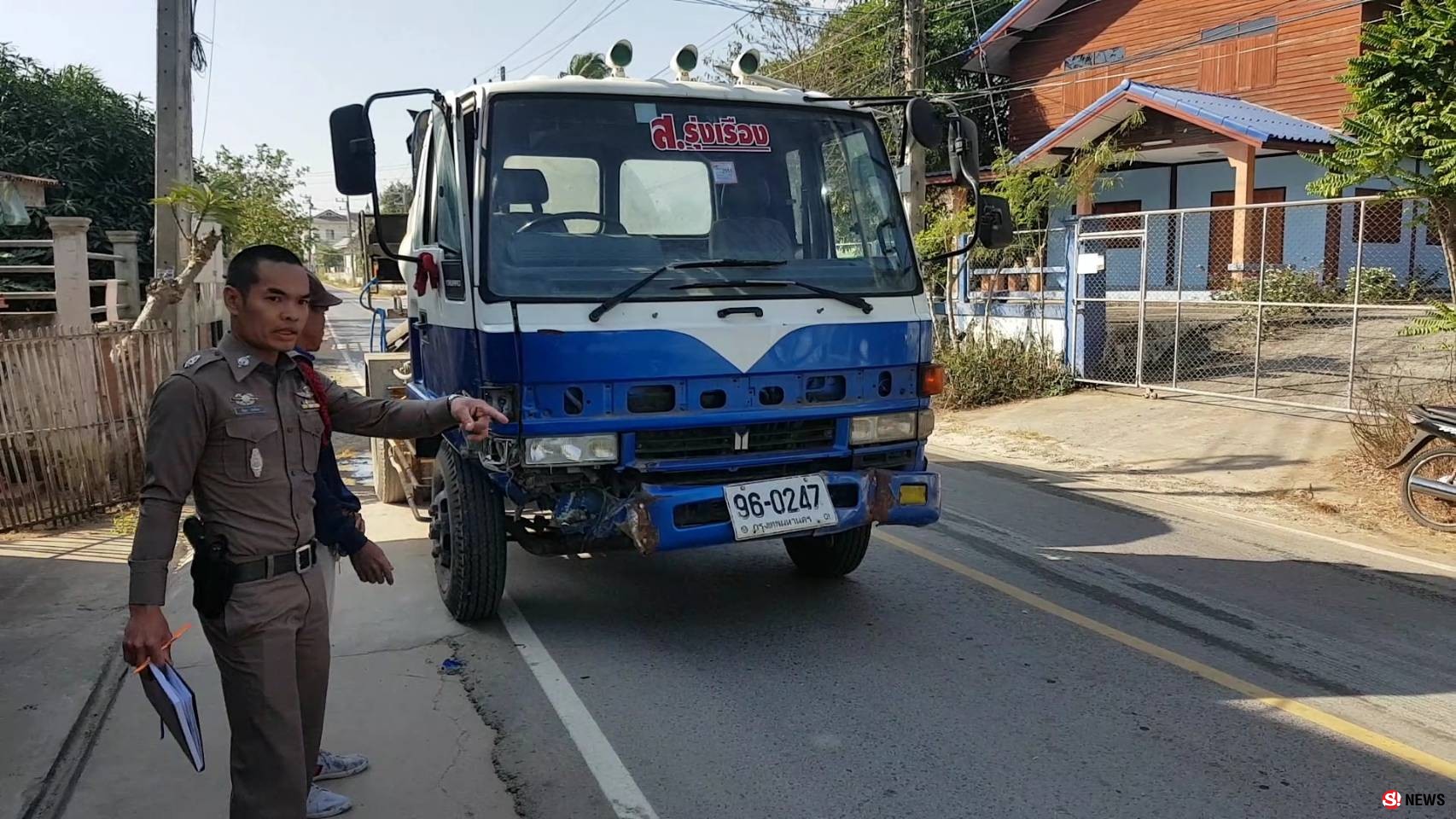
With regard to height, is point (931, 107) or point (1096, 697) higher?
point (931, 107)

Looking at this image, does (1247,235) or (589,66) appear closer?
(589,66)

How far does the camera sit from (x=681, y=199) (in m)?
5.17

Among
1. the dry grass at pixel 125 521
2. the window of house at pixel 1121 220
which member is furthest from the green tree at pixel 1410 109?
the window of house at pixel 1121 220

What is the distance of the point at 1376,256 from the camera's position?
21.0 metres

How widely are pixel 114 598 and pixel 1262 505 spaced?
7879mm

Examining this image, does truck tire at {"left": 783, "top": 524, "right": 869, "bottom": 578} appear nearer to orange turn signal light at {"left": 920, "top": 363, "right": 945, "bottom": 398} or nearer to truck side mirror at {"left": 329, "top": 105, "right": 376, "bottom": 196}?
orange turn signal light at {"left": 920, "top": 363, "right": 945, "bottom": 398}

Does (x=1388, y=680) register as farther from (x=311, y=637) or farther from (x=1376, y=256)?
(x=1376, y=256)

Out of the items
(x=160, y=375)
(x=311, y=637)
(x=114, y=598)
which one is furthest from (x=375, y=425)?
(x=160, y=375)

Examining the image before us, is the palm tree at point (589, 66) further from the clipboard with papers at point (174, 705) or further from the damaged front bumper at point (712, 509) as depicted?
the clipboard with papers at point (174, 705)

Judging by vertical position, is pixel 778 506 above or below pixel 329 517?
below

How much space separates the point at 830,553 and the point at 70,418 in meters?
5.93

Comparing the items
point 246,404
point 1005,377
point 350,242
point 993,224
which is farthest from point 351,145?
point 350,242

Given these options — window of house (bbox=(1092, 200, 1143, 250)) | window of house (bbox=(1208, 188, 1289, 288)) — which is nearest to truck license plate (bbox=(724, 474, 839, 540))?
window of house (bbox=(1208, 188, 1289, 288))

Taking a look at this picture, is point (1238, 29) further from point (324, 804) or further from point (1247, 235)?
point (324, 804)
